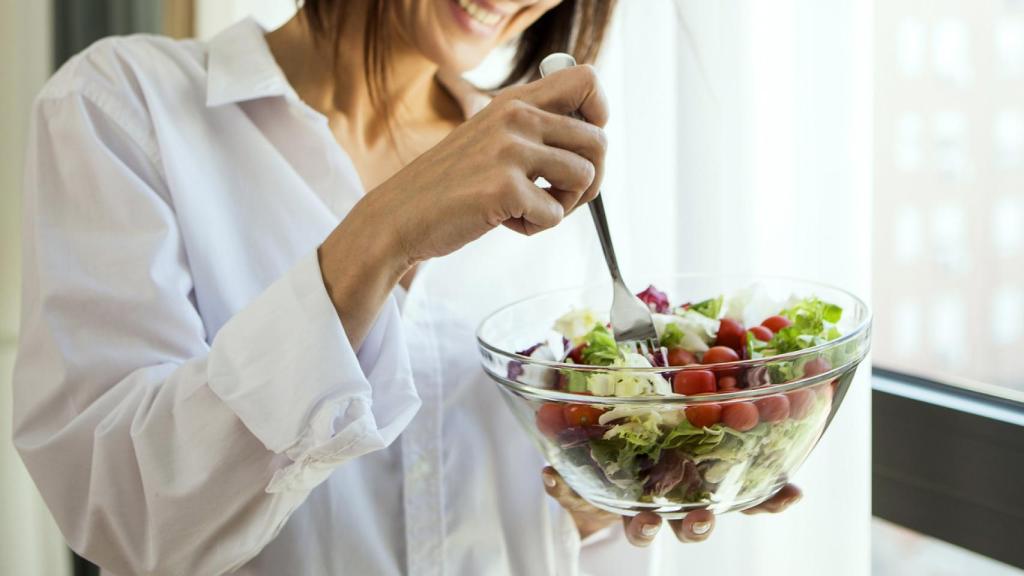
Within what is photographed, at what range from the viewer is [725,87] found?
96 centimetres

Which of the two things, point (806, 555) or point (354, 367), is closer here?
point (354, 367)

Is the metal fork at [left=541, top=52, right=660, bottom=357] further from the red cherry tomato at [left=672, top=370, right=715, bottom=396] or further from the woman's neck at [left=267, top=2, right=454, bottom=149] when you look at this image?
the woman's neck at [left=267, top=2, right=454, bottom=149]

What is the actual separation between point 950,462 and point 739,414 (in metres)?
0.46

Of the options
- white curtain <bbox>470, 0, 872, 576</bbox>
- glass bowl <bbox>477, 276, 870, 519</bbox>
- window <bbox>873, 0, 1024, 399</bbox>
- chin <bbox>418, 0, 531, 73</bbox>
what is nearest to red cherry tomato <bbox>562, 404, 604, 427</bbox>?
glass bowl <bbox>477, 276, 870, 519</bbox>

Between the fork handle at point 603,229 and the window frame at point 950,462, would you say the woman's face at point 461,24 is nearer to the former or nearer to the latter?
the fork handle at point 603,229

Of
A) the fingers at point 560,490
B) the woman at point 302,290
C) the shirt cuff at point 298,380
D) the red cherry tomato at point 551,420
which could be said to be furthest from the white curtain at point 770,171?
the shirt cuff at point 298,380

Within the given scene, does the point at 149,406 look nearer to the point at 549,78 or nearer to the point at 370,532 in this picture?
the point at 370,532

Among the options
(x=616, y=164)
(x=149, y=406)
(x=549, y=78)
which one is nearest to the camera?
(x=549, y=78)

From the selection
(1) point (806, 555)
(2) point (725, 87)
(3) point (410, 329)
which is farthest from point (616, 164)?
(1) point (806, 555)

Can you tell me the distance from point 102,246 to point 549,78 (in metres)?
0.43

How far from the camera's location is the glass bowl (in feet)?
2.09

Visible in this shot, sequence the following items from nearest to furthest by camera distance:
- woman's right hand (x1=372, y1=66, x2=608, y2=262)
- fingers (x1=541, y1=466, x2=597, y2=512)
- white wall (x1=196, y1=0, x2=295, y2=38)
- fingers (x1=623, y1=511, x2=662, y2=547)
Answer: woman's right hand (x1=372, y1=66, x2=608, y2=262) < fingers (x1=623, y1=511, x2=662, y2=547) < fingers (x1=541, y1=466, x2=597, y2=512) < white wall (x1=196, y1=0, x2=295, y2=38)

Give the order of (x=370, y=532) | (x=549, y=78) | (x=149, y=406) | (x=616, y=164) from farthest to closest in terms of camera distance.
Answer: (x=616, y=164) → (x=370, y=532) → (x=149, y=406) → (x=549, y=78)

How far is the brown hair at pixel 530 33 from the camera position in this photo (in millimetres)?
1017
